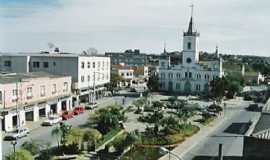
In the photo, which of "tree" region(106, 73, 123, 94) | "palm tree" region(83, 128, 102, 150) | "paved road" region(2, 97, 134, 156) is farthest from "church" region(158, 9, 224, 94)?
"palm tree" region(83, 128, 102, 150)

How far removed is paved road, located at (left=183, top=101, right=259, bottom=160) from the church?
13414mm

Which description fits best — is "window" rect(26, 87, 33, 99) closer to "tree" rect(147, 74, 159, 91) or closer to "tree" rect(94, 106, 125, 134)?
"tree" rect(94, 106, 125, 134)

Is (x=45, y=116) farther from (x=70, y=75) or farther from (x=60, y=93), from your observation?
A: (x=70, y=75)

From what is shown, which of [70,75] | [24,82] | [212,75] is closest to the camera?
[24,82]

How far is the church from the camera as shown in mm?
41312

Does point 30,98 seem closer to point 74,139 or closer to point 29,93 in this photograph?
point 29,93

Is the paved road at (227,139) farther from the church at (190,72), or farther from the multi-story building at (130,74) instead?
the multi-story building at (130,74)

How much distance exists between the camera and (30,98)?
2284cm

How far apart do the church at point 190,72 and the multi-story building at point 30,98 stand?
54.0ft

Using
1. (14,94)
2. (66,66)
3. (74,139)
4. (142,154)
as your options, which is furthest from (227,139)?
(66,66)

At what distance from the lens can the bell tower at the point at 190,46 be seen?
41.8 metres

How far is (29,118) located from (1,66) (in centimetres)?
1158

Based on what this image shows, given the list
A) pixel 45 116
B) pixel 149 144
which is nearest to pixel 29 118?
pixel 45 116

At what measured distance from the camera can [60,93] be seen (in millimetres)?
27094
